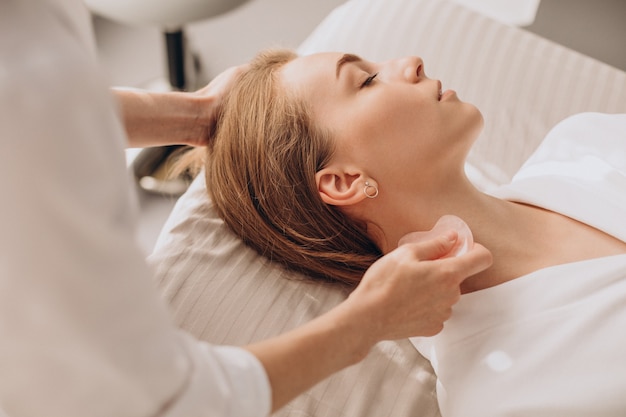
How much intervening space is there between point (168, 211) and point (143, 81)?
24.9 inches

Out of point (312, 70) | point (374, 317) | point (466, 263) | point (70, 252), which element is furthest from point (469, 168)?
point (70, 252)

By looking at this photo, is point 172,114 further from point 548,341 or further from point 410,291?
point 548,341

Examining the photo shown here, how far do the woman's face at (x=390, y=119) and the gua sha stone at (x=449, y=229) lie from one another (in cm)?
8

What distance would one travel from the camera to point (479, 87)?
169 cm

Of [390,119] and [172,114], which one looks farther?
[172,114]

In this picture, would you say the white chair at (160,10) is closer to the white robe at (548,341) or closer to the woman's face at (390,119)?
the woman's face at (390,119)

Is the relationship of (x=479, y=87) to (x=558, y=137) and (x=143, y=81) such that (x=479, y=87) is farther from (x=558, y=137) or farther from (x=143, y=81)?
(x=143, y=81)

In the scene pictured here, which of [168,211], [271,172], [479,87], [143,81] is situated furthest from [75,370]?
[143,81]

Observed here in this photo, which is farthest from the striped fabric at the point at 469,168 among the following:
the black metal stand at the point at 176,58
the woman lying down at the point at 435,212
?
the black metal stand at the point at 176,58

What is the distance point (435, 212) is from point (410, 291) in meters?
0.29

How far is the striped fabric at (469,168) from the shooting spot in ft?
4.05

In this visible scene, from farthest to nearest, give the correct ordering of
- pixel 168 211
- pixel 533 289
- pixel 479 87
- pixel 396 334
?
pixel 168 211, pixel 479 87, pixel 533 289, pixel 396 334

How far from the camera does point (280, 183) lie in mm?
1233

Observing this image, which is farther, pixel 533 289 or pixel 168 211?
pixel 168 211
